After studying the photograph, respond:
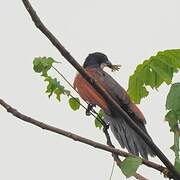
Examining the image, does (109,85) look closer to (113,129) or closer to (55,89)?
(113,129)

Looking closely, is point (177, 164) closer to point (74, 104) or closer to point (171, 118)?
point (171, 118)

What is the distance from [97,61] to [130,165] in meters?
3.77

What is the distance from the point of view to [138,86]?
3.57m

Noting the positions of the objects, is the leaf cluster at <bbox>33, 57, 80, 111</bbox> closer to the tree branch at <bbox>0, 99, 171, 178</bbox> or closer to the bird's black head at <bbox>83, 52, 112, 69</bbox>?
the tree branch at <bbox>0, 99, 171, 178</bbox>

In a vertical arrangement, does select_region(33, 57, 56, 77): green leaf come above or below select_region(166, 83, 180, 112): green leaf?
above

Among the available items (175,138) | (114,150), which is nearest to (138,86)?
(175,138)

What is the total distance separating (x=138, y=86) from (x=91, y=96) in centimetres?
104

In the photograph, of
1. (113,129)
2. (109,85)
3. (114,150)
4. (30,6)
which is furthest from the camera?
(109,85)

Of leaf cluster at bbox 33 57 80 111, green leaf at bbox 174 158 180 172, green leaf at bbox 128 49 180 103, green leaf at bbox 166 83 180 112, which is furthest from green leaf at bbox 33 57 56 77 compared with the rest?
green leaf at bbox 174 158 180 172

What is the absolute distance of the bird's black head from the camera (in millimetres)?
6273

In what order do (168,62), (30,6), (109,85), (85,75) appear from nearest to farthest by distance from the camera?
(30,6) → (85,75) → (168,62) → (109,85)

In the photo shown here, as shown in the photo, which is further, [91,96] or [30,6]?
[91,96]

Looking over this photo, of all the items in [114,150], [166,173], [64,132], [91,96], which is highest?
[91,96]

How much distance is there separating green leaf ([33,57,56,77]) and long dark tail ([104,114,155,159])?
781mm
